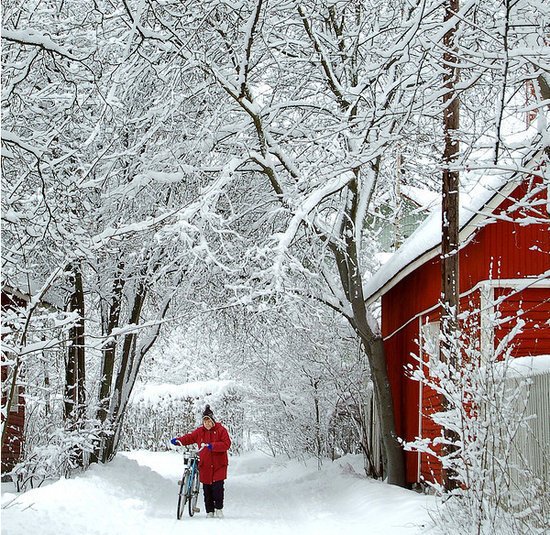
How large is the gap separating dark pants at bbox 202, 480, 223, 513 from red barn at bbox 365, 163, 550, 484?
3.06 m

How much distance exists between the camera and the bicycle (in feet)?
45.2

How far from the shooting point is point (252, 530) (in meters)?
12.3

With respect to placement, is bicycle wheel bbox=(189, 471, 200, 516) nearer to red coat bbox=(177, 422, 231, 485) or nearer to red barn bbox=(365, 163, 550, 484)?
red coat bbox=(177, 422, 231, 485)

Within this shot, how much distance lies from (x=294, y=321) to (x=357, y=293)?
123 inches

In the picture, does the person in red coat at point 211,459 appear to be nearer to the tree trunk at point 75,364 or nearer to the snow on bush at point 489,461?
the tree trunk at point 75,364

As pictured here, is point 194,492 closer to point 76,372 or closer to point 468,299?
point 76,372

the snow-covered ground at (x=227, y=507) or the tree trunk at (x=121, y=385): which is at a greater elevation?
the tree trunk at (x=121, y=385)

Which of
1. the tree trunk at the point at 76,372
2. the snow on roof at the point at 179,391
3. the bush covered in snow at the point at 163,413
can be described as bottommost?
the bush covered in snow at the point at 163,413

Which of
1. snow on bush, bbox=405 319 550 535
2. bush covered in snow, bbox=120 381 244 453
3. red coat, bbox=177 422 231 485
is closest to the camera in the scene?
snow on bush, bbox=405 319 550 535

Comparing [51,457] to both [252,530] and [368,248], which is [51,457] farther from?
[368,248]

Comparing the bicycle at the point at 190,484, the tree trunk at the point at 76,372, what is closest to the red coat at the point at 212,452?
the bicycle at the point at 190,484

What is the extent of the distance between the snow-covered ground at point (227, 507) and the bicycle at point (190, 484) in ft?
0.81

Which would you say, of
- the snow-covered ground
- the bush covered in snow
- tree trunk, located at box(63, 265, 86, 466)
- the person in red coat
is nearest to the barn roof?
the snow-covered ground

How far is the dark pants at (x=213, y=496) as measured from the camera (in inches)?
567
